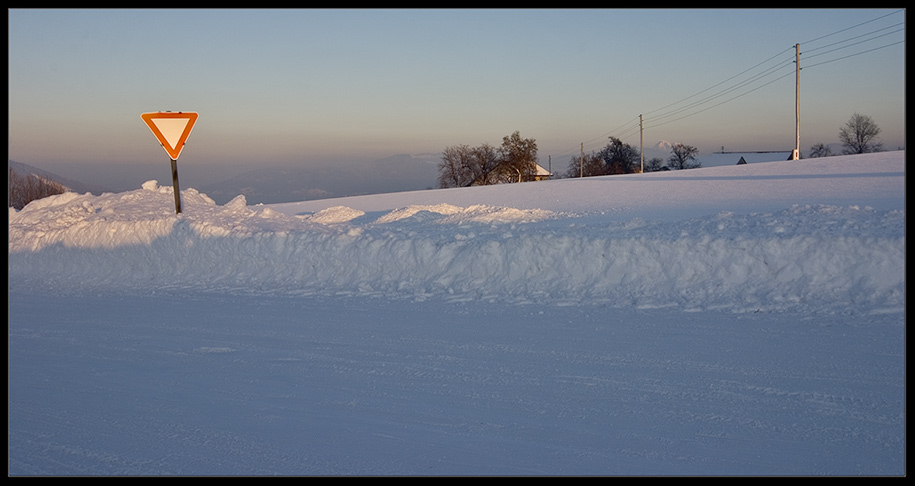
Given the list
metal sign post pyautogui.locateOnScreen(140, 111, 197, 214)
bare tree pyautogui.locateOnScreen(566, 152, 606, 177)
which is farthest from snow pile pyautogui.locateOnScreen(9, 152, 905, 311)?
bare tree pyautogui.locateOnScreen(566, 152, 606, 177)

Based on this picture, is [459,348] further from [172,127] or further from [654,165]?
[654,165]

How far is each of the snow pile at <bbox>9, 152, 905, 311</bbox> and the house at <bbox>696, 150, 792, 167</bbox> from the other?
362 ft

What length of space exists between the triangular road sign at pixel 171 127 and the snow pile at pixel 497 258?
4.63 ft

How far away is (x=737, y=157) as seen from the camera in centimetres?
11612

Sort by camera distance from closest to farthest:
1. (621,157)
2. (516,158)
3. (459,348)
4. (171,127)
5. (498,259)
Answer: (459,348), (498,259), (171,127), (516,158), (621,157)

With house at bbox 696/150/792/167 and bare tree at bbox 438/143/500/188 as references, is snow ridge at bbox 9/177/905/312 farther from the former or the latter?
house at bbox 696/150/792/167

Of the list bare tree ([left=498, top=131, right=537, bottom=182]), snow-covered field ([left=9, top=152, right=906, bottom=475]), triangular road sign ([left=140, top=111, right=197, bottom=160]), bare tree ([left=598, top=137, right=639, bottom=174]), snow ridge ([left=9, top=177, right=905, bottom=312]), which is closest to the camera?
snow-covered field ([left=9, top=152, right=906, bottom=475])

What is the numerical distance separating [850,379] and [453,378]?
3.28 m

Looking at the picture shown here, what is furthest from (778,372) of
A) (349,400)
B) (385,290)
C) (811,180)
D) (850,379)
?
(811,180)

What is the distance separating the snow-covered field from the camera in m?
4.46

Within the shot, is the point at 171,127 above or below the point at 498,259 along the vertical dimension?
→ above

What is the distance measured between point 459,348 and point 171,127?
9219 mm

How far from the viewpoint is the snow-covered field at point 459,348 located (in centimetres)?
446

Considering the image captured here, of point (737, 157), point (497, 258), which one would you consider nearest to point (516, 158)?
point (737, 157)
